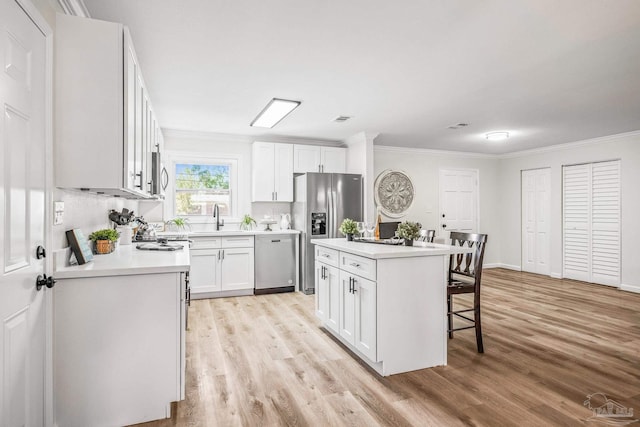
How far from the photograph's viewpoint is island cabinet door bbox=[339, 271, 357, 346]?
9.40 feet

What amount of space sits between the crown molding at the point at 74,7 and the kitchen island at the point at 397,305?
91.0 inches

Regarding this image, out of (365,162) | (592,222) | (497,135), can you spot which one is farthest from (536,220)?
(365,162)

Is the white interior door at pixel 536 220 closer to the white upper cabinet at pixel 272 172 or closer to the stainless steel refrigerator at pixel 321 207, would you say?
the stainless steel refrigerator at pixel 321 207

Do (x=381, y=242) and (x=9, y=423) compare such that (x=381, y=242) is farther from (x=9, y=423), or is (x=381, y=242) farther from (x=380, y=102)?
(x=9, y=423)

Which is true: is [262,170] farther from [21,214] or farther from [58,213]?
[21,214]

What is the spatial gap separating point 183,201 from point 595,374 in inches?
201

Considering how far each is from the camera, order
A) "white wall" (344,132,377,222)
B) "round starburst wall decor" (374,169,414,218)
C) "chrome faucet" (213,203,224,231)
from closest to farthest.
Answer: "chrome faucet" (213,203,224,231) → "white wall" (344,132,377,222) → "round starburst wall decor" (374,169,414,218)

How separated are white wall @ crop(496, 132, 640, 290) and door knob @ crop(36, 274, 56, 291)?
700 cm

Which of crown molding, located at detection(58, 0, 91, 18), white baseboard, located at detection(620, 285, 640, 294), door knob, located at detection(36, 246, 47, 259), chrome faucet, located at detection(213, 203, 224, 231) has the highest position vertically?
crown molding, located at detection(58, 0, 91, 18)

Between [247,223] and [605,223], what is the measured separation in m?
5.70

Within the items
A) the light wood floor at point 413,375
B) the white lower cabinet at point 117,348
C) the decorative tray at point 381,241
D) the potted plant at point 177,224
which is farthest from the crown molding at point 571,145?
the white lower cabinet at point 117,348

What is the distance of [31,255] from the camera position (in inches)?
63.5

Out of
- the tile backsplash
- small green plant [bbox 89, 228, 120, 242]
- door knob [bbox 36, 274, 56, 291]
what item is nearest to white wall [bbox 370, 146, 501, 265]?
the tile backsplash

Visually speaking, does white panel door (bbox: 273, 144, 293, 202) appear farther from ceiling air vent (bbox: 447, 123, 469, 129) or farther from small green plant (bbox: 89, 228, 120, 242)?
small green plant (bbox: 89, 228, 120, 242)
